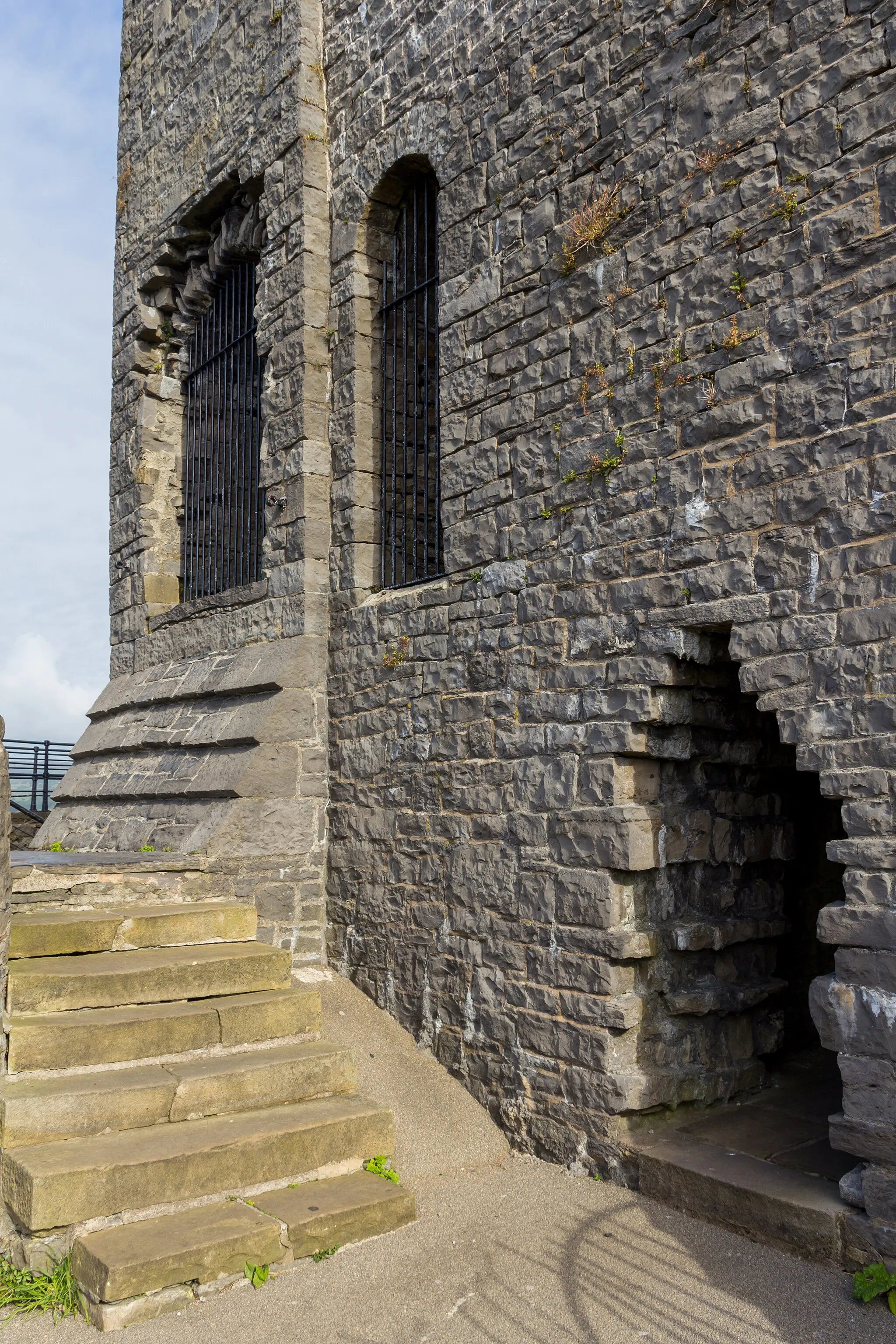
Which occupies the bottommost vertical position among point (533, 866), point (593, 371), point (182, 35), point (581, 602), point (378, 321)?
point (533, 866)

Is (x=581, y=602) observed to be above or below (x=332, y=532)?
below

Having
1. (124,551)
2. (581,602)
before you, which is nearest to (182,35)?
(124,551)

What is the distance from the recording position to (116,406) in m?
9.93

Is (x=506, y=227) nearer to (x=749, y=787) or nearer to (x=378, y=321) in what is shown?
(x=378, y=321)

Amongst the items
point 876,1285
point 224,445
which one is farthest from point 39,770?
point 876,1285

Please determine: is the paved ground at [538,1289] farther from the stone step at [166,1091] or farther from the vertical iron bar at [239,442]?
the vertical iron bar at [239,442]

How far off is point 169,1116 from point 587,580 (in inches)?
114

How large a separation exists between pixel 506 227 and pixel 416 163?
1461 millimetres

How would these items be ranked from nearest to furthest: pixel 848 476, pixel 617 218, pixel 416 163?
pixel 848 476 → pixel 617 218 → pixel 416 163

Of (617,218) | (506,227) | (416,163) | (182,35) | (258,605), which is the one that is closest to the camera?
(617,218)

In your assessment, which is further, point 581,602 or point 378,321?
point 378,321

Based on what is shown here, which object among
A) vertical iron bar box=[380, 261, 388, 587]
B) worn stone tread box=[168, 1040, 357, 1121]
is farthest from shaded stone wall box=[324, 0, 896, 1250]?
worn stone tread box=[168, 1040, 357, 1121]

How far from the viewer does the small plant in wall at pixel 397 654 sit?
633 centimetres

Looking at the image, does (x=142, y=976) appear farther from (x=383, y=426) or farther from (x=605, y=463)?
(x=383, y=426)
